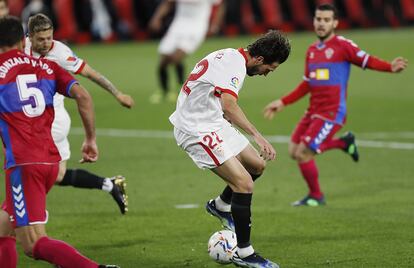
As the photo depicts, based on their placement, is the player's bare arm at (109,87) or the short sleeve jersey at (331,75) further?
the short sleeve jersey at (331,75)

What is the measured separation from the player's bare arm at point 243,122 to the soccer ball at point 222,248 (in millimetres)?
940

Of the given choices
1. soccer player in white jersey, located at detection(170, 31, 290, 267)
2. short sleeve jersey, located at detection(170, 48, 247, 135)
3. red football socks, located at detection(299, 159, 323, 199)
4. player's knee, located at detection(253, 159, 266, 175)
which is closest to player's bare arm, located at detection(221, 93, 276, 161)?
soccer player in white jersey, located at detection(170, 31, 290, 267)

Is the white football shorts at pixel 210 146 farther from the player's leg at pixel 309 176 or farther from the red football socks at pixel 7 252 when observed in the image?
the player's leg at pixel 309 176

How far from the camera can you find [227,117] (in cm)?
827

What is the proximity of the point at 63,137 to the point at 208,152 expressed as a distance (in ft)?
8.12

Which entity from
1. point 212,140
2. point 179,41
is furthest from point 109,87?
point 179,41

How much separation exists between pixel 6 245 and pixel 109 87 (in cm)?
216

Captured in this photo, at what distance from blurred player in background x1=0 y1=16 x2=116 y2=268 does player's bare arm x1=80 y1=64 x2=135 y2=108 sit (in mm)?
1316

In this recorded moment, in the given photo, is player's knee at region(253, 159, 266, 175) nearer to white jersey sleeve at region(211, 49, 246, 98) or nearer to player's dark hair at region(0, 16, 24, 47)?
white jersey sleeve at region(211, 49, 246, 98)

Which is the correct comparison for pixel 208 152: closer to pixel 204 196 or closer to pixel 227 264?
pixel 227 264

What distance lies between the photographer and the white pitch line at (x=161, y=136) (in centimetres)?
1534

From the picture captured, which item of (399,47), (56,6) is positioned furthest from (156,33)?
(399,47)

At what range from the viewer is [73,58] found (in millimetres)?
9648

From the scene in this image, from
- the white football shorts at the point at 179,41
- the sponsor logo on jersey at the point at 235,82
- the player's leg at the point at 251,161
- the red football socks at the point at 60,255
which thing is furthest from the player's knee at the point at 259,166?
the white football shorts at the point at 179,41
